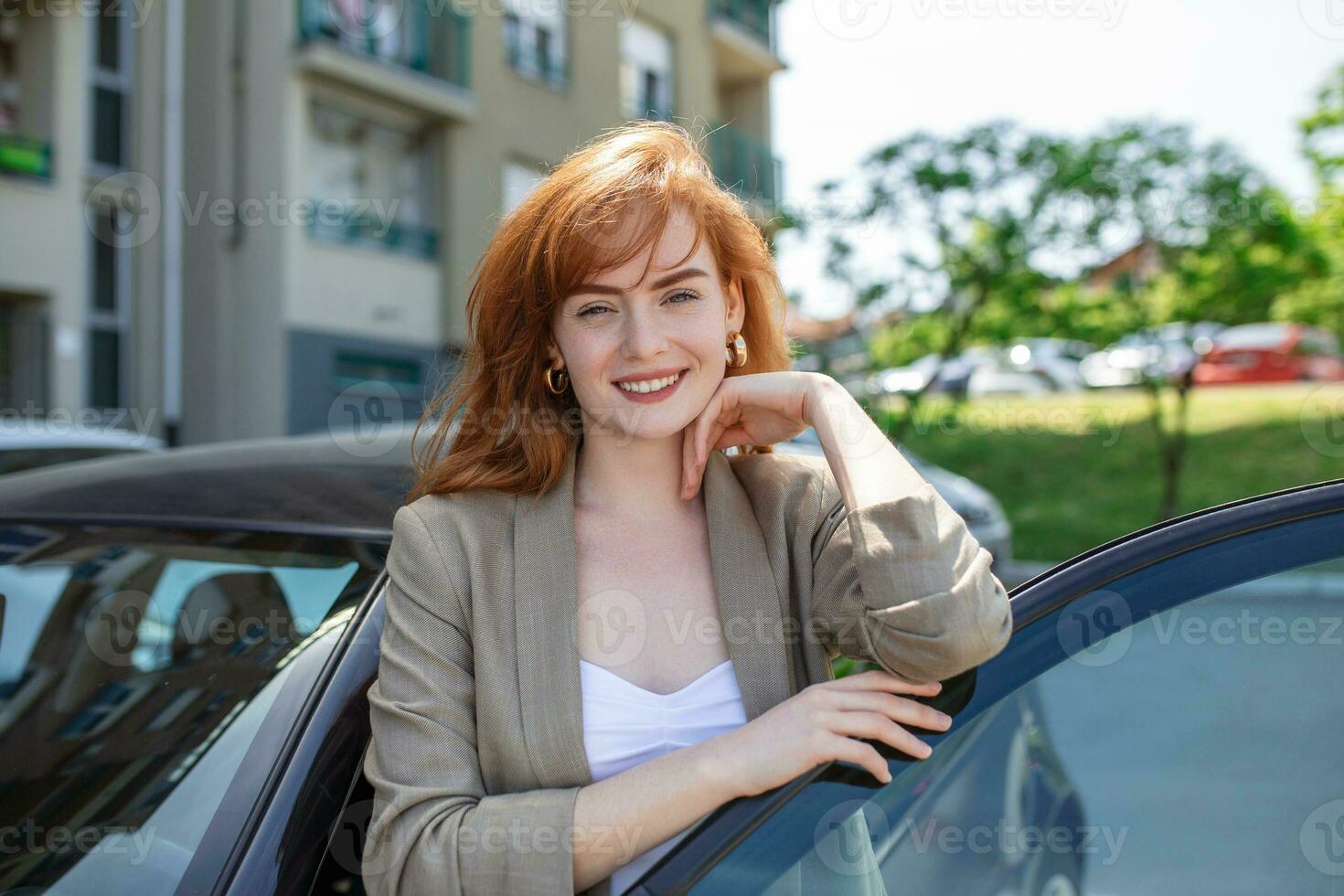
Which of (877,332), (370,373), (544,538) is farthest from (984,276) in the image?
(544,538)

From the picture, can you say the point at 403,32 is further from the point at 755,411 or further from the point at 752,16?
the point at 755,411

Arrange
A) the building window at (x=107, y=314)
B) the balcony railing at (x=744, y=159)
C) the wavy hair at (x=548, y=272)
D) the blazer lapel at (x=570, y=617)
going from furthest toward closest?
the balcony railing at (x=744, y=159) < the building window at (x=107, y=314) < the wavy hair at (x=548, y=272) < the blazer lapel at (x=570, y=617)

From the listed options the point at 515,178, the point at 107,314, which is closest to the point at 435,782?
the point at 107,314

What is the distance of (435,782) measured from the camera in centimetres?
142

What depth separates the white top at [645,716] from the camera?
1521mm

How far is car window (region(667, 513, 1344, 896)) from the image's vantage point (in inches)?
50.9

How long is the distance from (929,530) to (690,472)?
1.46ft

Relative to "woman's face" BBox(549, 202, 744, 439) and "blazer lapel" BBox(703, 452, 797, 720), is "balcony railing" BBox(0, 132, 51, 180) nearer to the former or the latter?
"woman's face" BBox(549, 202, 744, 439)

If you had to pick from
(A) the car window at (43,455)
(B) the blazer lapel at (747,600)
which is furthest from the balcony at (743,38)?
(B) the blazer lapel at (747,600)

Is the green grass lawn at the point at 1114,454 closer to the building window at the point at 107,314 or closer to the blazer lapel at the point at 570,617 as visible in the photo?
the building window at the point at 107,314

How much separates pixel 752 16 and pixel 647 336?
2095cm

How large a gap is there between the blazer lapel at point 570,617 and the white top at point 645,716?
0.09 feet

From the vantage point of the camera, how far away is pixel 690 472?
5.74ft

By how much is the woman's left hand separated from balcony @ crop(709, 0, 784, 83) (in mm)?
18970
